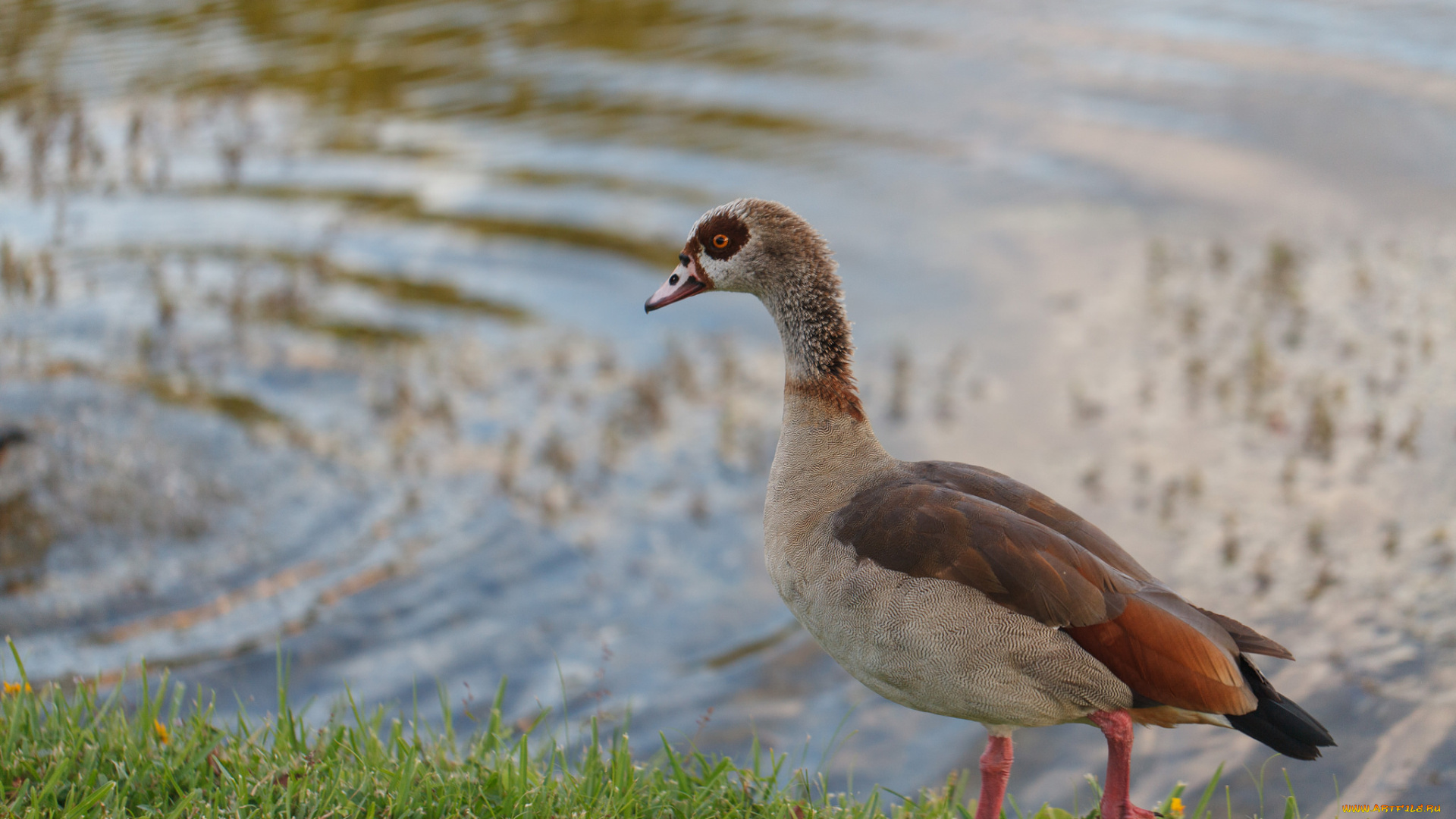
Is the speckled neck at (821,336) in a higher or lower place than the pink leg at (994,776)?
higher

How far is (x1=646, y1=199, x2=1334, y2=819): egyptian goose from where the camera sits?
349 centimetres

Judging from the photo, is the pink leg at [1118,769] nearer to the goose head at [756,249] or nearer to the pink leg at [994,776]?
the pink leg at [994,776]

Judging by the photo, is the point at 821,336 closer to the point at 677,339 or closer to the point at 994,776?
the point at 994,776

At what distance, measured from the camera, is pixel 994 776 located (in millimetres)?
3807

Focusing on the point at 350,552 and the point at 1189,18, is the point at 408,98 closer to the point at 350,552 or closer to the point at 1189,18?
the point at 350,552

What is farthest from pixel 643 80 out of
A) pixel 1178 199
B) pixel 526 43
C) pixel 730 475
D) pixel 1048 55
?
pixel 730 475

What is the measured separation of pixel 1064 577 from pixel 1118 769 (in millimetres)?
573

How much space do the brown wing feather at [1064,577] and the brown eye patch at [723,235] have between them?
1.00 metres

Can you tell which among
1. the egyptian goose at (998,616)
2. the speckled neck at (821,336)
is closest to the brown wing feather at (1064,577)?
the egyptian goose at (998,616)

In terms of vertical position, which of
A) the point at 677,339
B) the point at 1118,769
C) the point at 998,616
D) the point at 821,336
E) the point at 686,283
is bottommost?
the point at 677,339

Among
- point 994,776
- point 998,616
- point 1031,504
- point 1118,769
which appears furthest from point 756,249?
point 1118,769

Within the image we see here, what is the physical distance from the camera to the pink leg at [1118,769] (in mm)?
3602

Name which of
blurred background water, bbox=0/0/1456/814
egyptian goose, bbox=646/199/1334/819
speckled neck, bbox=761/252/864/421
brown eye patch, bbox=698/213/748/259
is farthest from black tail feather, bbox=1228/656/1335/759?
brown eye patch, bbox=698/213/748/259

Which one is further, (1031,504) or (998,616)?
(1031,504)
